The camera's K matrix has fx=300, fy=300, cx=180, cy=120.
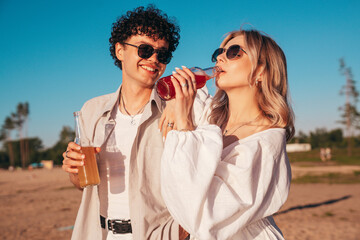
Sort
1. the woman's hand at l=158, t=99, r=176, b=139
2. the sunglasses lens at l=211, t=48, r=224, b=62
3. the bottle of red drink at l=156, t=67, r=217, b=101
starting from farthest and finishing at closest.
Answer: the sunglasses lens at l=211, t=48, r=224, b=62
the bottle of red drink at l=156, t=67, r=217, b=101
the woman's hand at l=158, t=99, r=176, b=139

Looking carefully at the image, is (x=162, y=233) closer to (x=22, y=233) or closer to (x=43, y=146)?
(x=22, y=233)

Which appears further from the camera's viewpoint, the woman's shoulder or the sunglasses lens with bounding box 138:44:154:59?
the sunglasses lens with bounding box 138:44:154:59

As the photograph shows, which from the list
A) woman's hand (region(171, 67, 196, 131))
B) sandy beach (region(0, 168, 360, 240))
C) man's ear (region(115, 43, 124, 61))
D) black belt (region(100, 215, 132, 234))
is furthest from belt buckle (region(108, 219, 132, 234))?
sandy beach (region(0, 168, 360, 240))

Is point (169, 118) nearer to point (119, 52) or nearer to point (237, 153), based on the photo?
point (237, 153)

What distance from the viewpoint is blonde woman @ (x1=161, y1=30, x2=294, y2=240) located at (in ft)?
4.99

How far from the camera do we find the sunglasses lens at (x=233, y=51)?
2072mm

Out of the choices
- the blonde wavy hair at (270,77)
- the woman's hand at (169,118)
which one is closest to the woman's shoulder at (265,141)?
the blonde wavy hair at (270,77)

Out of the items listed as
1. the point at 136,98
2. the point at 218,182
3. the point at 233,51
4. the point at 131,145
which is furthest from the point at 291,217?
the point at 218,182

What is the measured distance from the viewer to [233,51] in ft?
6.82

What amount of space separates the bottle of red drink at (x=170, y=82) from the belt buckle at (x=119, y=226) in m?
0.96

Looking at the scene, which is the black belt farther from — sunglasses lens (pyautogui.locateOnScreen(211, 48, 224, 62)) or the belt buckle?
sunglasses lens (pyautogui.locateOnScreen(211, 48, 224, 62))

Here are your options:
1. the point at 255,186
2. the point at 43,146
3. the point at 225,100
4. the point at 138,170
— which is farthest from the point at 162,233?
the point at 43,146

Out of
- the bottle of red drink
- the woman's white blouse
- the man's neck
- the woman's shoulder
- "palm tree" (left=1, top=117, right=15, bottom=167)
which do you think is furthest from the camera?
"palm tree" (left=1, top=117, right=15, bottom=167)

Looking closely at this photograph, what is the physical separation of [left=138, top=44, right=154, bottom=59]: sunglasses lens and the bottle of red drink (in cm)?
50
